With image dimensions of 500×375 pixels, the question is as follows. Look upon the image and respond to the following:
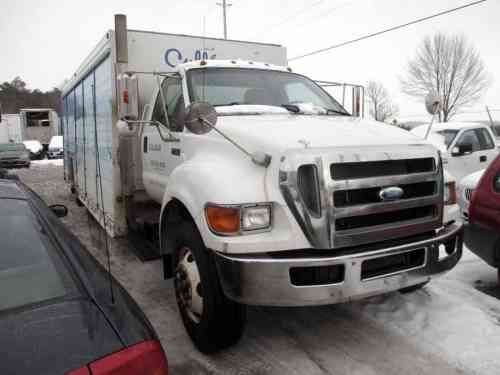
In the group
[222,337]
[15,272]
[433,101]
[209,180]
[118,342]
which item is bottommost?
[222,337]

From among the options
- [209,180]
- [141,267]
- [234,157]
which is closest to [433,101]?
[234,157]

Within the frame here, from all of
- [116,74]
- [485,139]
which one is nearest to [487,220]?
[116,74]

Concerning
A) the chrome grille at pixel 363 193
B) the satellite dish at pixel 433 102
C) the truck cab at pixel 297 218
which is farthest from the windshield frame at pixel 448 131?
the chrome grille at pixel 363 193

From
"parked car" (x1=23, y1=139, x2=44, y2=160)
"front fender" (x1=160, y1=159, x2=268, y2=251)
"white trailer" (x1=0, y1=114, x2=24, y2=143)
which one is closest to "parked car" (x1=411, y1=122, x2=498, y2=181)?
"front fender" (x1=160, y1=159, x2=268, y2=251)

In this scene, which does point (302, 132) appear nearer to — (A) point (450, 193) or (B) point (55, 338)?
(A) point (450, 193)

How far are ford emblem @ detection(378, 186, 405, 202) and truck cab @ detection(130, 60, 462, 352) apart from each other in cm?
1

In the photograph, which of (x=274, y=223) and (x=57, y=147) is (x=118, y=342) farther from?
(x=57, y=147)

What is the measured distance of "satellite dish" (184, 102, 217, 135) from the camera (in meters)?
3.00

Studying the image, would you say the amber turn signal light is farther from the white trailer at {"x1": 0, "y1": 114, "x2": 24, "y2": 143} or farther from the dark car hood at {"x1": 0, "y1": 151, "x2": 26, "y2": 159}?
the white trailer at {"x1": 0, "y1": 114, "x2": 24, "y2": 143}

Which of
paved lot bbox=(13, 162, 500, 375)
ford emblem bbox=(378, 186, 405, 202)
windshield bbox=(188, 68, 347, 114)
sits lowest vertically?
paved lot bbox=(13, 162, 500, 375)

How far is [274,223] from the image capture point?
2770 mm

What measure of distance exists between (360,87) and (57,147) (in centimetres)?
2685

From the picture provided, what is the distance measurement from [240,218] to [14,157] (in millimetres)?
21547

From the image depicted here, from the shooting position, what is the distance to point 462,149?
29.6ft
